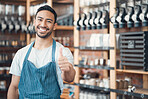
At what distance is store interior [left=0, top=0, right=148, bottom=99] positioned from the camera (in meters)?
3.88

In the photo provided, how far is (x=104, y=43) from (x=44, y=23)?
2307 mm

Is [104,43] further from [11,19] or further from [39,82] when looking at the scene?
[11,19]

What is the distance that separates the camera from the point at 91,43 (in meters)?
4.63

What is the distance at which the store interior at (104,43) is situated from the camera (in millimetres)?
3881

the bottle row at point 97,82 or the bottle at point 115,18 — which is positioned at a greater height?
the bottle at point 115,18

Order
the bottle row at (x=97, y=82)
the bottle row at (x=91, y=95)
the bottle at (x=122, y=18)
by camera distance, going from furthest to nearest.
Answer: the bottle row at (x=91, y=95) → the bottle row at (x=97, y=82) → the bottle at (x=122, y=18)

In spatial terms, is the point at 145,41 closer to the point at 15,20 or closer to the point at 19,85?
the point at 19,85

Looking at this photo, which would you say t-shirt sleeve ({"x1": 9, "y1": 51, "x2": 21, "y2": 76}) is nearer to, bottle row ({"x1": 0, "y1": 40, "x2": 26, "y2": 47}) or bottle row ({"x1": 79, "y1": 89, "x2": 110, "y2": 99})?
bottle row ({"x1": 79, "y1": 89, "x2": 110, "y2": 99})

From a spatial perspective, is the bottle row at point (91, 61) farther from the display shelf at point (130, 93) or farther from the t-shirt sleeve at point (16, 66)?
the t-shirt sleeve at point (16, 66)

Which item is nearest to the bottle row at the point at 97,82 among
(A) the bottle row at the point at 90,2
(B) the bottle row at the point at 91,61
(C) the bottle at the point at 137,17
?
Answer: (B) the bottle row at the point at 91,61

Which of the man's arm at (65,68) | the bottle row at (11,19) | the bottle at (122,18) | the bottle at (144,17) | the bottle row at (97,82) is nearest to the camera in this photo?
the man's arm at (65,68)

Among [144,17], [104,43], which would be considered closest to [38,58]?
[144,17]

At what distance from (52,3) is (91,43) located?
164 cm

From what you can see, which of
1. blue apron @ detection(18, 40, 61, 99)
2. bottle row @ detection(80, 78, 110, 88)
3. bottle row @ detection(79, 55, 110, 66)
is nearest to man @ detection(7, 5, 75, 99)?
blue apron @ detection(18, 40, 61, 99)
